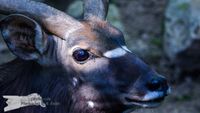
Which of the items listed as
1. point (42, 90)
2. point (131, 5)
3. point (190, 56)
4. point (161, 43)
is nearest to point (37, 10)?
point (42, 90)

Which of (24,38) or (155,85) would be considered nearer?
(155,85)

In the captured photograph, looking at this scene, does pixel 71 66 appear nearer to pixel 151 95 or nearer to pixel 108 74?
pixel 108 74

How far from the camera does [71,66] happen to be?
6.07m

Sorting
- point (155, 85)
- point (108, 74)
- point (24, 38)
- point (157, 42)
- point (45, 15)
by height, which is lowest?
point (155, 85)

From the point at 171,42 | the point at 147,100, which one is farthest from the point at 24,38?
the point at 171,42

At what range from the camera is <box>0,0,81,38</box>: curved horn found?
20.1 feet

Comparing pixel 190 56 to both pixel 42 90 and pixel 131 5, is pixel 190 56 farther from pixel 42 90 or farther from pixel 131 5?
pixel 42 90

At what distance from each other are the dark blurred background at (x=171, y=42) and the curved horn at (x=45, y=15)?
13.8 feet

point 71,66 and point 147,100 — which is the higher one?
point 71,66

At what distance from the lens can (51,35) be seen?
6242mm

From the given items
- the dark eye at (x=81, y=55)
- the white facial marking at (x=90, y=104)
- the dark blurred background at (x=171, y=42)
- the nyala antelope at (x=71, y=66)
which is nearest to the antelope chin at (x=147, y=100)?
the nyala antelope at (x=71, y=66)

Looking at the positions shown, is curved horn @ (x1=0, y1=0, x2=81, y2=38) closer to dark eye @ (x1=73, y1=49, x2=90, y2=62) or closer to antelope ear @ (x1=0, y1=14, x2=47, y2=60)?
antelope ear @ (x1=0, y1=14, x2=47, y2=60)

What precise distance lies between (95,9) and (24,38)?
828 mm

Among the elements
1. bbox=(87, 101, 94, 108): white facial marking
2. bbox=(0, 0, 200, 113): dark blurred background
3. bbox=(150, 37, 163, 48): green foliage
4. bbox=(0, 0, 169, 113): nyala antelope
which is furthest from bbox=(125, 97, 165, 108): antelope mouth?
bbox=(150, 37, 163, 48): green foliage
